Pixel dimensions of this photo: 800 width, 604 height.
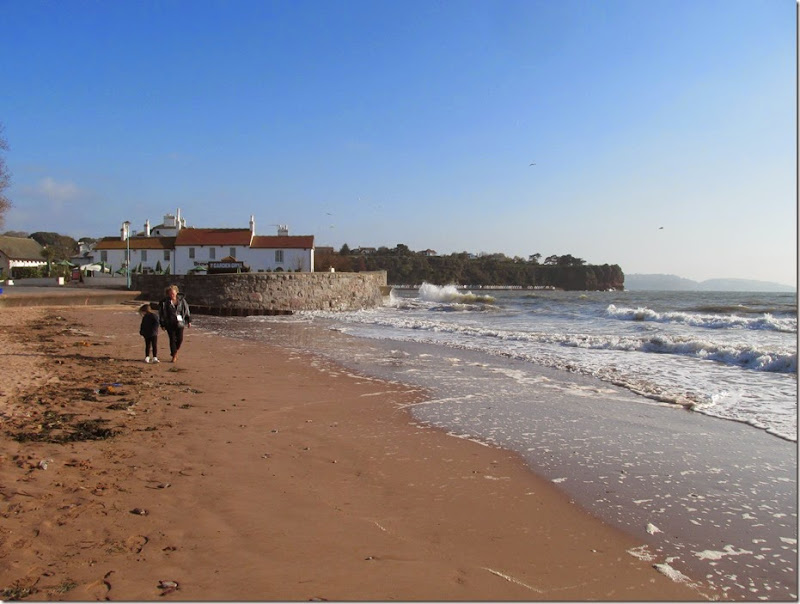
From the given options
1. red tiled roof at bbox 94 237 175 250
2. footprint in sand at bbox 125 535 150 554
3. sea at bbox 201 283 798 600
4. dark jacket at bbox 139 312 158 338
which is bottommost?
sea at bbox 201 283 798 600

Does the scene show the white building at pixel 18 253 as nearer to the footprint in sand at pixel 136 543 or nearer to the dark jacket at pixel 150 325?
the dark jacket at pixel 150 325

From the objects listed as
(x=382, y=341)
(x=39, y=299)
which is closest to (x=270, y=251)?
(x=39, y=299)

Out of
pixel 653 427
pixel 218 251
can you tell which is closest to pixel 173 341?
pixel 653 427

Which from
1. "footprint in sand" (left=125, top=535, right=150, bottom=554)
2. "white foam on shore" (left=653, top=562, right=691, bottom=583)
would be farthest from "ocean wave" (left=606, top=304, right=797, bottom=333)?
"footprint in sand" (left=125, top=535, right=150, bottom=554)

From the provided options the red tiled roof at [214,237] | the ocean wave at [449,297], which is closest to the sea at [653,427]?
the ocean wave at [449,297]

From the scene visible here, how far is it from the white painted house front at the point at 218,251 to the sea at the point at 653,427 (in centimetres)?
3721

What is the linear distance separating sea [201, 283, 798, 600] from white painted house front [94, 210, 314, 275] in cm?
3721

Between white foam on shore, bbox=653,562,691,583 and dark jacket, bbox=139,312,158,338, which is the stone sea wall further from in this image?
white foam on shore, bbox=653,562,691,583

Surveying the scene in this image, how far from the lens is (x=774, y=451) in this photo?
5.75m

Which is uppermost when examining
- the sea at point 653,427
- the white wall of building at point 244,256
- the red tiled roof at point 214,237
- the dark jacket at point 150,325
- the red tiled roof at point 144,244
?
the red tiled roof at point 214,237

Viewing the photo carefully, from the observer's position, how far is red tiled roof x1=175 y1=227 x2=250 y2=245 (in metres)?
52.1

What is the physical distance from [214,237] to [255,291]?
23106 millimetres

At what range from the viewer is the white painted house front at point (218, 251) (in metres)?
51.9

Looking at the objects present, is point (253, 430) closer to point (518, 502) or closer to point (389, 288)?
point (518, 502)
